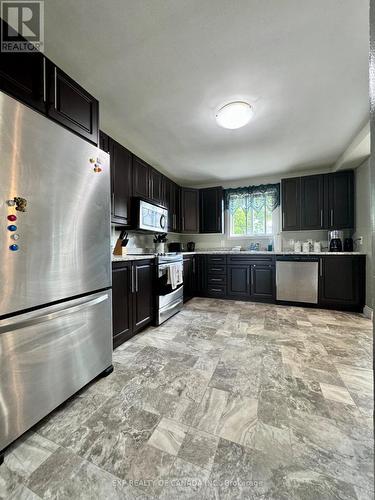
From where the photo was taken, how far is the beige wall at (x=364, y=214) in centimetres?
302

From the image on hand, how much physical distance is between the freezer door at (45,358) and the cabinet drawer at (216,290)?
109 inches

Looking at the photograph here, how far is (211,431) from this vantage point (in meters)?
1.17

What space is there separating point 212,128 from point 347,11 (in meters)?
1.43

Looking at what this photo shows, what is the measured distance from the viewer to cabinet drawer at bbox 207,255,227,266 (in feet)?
13.4

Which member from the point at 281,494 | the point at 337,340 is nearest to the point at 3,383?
the point at 281,494

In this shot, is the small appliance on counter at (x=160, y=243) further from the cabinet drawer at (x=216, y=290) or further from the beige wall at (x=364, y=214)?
the beige wall at (x=364, y=214)

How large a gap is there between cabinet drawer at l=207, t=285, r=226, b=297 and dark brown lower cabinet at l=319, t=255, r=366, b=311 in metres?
1.61

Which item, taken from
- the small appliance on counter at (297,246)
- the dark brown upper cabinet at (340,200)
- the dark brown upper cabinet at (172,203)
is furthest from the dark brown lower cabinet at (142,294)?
the dark brown upper cabinet at (340,200)

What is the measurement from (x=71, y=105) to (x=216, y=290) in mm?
3496

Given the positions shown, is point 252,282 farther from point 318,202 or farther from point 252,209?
point 318,202

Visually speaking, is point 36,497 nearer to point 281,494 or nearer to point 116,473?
point 116,473

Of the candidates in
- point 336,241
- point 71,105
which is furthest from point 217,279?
point 71,105

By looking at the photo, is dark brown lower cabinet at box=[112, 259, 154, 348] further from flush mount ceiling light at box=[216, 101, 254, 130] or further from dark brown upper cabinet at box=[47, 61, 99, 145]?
flush mount ceiling light at box=[216, 101, 254, 130]

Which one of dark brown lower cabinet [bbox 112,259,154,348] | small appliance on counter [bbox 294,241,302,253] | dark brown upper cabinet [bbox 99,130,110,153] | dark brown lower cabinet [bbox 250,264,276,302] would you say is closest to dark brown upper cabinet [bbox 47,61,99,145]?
dark brown upper cabinet [bbox 99,130,110,153]
